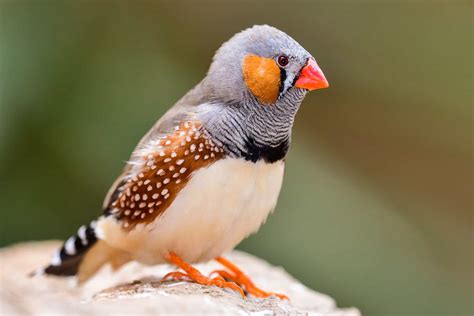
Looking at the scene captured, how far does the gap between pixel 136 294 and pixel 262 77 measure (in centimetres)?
99

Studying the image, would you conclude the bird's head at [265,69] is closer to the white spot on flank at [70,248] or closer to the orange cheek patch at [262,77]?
the orange cheek patch at [262,77]

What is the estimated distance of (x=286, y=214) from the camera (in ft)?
16.4

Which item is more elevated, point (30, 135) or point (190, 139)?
point (190, 139)

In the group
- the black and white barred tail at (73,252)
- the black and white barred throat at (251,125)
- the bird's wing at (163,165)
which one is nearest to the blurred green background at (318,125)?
the black and white barred tail at (73,252)

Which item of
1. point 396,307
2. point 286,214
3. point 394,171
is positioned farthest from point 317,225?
point 394,171

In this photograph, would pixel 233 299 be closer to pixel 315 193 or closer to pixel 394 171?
pixel 315 193

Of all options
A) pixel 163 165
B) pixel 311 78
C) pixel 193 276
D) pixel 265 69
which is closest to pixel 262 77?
pixel 265 69

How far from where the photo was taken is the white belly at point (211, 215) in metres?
2.79

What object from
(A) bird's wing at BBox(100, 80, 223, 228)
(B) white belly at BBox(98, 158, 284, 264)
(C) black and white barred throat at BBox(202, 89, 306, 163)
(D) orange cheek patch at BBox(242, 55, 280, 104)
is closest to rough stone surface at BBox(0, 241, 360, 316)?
(B) white belly at BBox(98, 158, 284, 264)

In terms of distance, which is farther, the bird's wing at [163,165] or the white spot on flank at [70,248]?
the white spot on flank at [70,248]

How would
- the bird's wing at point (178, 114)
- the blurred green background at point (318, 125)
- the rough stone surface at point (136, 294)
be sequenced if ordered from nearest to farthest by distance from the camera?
the rough stone surface at point (136, 294)
the bird's wing at point (178, 114)
the blurred green background at point (318, 125)

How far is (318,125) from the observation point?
5723 mm

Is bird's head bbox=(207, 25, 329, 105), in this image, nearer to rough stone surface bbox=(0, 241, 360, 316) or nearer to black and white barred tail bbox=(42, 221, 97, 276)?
rough stone surface bbox=(0, 241, 360, 316)

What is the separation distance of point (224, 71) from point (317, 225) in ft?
7.78
